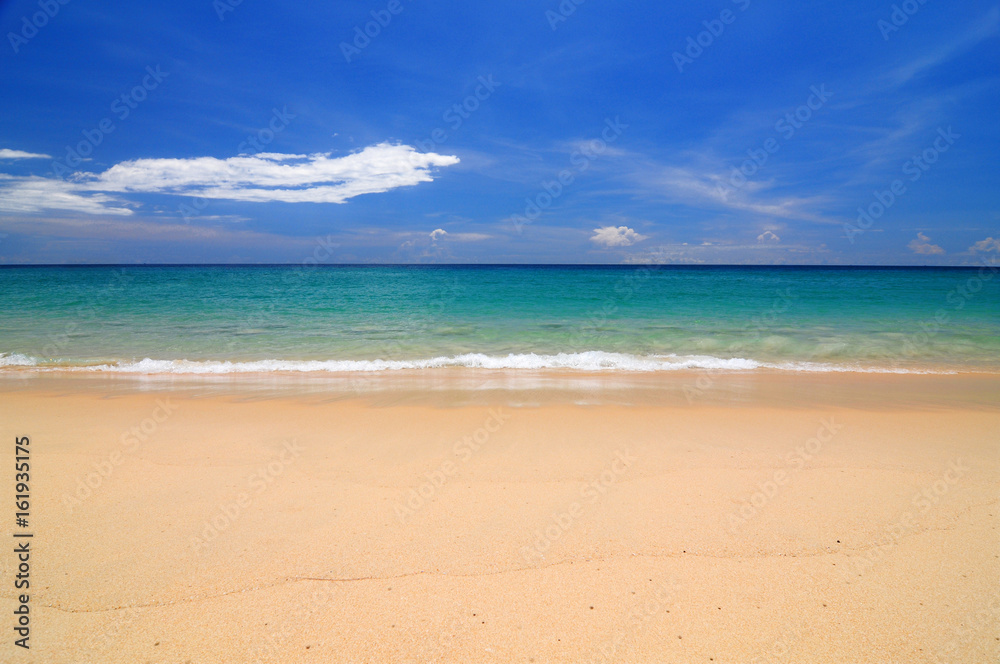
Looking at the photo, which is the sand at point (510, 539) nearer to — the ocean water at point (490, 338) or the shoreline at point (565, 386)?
the shoreline at point (565, 386)

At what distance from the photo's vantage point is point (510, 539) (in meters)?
3.42

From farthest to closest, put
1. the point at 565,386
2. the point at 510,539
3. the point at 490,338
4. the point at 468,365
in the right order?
the point at 490,338 → the point at 468,365 → the point at 565,386 → the point at 510,539

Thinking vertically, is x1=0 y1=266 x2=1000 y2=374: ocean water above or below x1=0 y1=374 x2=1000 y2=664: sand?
above

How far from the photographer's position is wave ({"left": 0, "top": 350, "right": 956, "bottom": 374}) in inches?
407

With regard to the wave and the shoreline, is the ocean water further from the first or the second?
the shoreline

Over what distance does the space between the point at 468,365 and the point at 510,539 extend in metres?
7.59

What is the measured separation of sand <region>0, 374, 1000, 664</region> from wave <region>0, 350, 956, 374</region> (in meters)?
3.99

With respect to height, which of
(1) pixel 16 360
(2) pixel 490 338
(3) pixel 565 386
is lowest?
(1) pixel 16 360

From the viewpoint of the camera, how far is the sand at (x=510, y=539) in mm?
2531

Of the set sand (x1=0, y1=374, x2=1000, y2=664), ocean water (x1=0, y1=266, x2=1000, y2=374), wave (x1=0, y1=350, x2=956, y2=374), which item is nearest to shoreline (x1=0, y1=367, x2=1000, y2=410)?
wave (x1=0, y1=350, x2=956, y2=374)

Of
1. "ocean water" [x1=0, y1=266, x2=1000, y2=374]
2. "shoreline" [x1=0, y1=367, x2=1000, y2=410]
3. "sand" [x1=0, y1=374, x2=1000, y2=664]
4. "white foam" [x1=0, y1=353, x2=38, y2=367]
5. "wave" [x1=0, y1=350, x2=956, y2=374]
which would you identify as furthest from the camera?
"ocean water" [x1=0, y1=266, x2=1000, y2=374]

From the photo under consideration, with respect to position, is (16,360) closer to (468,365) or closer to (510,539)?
(468,365)

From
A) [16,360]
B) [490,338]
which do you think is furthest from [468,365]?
[16,360]

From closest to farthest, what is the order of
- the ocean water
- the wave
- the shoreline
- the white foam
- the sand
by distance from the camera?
the sand < the shoreline < the wave < the white foam < the ocean water
